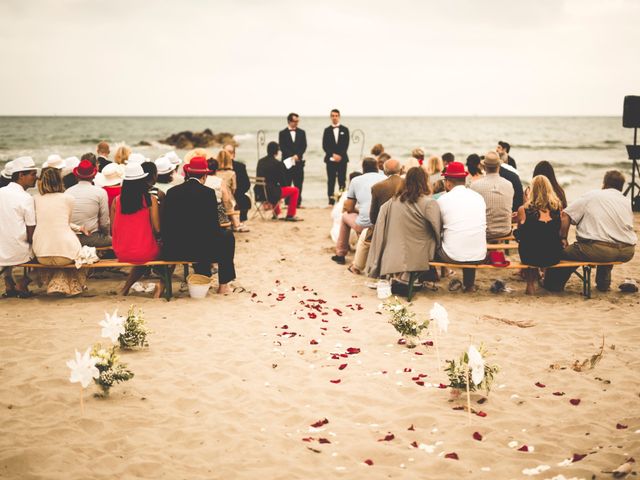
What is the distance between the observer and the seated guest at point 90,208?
7789 mm

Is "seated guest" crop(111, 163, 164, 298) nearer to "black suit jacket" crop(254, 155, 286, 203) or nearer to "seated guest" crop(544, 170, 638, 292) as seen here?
"black suit jacket" crop(254, 155, 286, 203)

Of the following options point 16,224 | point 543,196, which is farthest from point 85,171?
point 543,196

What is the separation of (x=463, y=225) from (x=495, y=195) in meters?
0.98

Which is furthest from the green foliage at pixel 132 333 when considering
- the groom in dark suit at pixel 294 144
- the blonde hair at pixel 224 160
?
the groom in dark suit at pixel 294 144

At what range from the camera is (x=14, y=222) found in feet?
23.6

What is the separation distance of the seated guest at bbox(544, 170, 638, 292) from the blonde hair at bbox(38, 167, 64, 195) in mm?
6200

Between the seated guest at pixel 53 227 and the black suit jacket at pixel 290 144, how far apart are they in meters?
6.97

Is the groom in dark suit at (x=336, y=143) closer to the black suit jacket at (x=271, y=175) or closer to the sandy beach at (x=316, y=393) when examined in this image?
the black suit jacket at (x=271, y=175)

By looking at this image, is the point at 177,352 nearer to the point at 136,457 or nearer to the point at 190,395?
the point at 190,395

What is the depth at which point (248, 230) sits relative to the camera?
11.7 m

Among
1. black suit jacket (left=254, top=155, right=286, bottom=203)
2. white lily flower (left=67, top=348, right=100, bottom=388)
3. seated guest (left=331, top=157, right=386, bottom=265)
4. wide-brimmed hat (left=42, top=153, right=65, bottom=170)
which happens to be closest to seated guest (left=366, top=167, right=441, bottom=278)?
seated guest (left=331, top=157, right=386, bottom=265)

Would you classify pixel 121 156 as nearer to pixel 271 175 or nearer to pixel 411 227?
pixel 271 175

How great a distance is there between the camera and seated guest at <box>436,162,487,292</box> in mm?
7480

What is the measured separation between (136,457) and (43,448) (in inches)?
24.9
